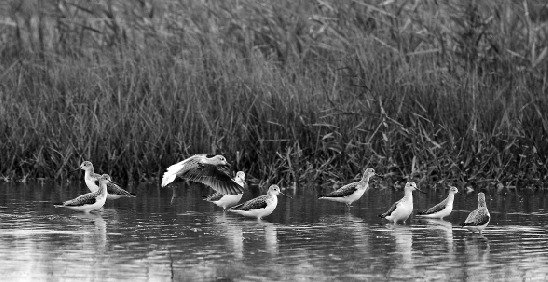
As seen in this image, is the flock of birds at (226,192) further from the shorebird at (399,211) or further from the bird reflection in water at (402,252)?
the bird reflection in water at (402,252)

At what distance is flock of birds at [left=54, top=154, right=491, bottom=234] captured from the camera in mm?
12734

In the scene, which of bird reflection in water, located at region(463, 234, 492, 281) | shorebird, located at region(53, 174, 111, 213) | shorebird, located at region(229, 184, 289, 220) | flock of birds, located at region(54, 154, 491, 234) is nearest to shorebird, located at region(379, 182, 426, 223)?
flock of birds, located at region(54, 154, 491, 234)

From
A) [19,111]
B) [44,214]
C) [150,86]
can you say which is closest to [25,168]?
[19,111]

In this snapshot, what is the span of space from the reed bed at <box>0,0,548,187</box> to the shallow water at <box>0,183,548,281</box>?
98 centimetres

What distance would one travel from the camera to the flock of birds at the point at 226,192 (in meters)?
12.7

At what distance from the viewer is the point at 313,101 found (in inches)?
646

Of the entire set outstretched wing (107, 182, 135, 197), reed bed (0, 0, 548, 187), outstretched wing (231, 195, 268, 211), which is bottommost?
outstretched wing (231, 195, 268, 211)

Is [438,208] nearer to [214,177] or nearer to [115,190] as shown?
[214,177]

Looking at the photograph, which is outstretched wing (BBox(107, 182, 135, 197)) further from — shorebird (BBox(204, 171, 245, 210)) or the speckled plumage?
the speckled plumage

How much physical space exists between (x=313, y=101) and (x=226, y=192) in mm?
3092

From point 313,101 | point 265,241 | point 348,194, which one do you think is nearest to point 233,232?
point 265,241

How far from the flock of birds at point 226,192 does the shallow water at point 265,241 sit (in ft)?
0.47

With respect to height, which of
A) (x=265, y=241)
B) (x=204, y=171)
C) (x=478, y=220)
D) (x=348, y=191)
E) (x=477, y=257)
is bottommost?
(x=477, y=257)

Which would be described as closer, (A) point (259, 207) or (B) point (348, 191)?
(A) point (259, 207)
